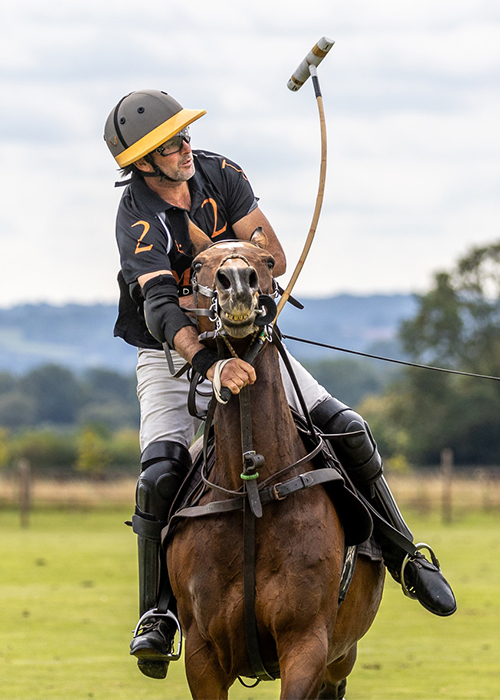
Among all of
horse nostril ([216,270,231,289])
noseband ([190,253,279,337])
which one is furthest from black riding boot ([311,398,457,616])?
horse nostril ([216,270,231,289])

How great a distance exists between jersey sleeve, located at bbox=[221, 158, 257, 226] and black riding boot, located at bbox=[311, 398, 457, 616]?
1201 millimetres

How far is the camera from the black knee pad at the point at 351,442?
5.68 meters

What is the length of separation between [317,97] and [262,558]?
2418 millimetres

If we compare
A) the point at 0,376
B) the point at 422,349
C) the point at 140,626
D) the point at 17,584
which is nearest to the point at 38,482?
the point at 17,584

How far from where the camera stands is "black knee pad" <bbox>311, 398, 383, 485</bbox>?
568 cm

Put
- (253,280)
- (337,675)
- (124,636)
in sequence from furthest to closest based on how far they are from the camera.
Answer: (124,636) < (337,675) < (253,280)

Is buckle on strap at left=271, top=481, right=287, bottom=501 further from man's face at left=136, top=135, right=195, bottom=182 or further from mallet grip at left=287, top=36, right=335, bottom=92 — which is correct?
mallet grip at left=287, top=36, right=335, bottom=92

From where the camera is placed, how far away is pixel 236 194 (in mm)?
5887

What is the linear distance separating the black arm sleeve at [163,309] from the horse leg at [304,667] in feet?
5.07

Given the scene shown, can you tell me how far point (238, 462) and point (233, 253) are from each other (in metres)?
1.02

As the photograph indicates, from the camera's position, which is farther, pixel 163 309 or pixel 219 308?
pixel 163 309

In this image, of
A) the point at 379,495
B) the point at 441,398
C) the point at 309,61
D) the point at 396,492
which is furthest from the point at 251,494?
the point at 441,398

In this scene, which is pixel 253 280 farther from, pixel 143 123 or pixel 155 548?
pixel 155 548

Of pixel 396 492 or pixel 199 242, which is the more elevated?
pixel 199 242
